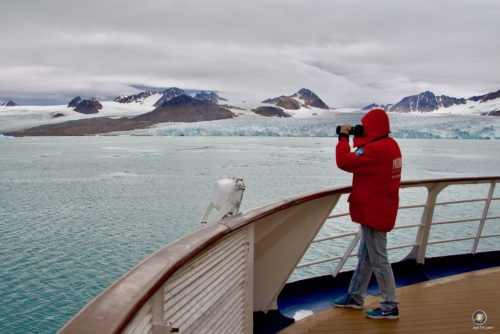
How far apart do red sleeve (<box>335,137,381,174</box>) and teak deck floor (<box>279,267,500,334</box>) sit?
77 centimetres

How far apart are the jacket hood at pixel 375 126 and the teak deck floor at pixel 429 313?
0.89m

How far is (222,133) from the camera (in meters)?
67.1

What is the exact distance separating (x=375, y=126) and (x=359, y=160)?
0.18 meters

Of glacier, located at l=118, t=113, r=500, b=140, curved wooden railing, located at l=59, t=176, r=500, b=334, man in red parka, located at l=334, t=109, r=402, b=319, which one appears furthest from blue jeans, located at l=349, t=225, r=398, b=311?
glacier, located at l=118, t=113, r=500, b=140

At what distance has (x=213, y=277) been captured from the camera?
153 cm

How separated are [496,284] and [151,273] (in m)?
2.72

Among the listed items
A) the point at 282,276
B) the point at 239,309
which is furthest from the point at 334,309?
the point at 239,309

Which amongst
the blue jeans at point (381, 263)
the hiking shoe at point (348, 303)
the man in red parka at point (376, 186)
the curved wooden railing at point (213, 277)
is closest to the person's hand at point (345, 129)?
the man in red parka at point (376, 186)

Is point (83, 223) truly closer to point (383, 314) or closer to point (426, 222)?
point (426, 222)

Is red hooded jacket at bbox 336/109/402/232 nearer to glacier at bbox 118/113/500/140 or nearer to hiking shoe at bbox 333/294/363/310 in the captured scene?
hiking shoe at bbox 333/294/363/310

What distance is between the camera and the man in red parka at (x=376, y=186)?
90.7 inches

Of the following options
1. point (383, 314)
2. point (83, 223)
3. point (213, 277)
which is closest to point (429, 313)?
point (383, 314)

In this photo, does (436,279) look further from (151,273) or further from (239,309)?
(151,273)

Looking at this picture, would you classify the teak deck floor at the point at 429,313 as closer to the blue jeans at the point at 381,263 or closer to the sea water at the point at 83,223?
the blue jeans at the point at 381,263
